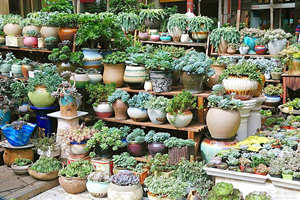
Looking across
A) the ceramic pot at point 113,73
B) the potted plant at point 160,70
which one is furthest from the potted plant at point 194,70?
the ceramic pot at point 113,73

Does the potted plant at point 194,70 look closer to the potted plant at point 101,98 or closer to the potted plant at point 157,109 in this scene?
the potted plant at point 157,109

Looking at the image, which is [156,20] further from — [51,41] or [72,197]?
[72,197]

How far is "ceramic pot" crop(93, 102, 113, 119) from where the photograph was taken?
5086mm

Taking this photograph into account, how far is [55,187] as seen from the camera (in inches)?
182

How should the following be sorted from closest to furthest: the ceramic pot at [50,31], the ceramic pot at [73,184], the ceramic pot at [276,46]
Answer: the ceramic pot at [73,184] < the ceramic pot at [50,31] < the ceramic pot at [276,46]

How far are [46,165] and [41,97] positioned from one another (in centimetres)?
106

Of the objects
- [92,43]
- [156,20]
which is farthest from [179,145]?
[156,20]

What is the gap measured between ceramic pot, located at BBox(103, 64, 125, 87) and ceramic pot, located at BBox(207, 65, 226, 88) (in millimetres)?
1241

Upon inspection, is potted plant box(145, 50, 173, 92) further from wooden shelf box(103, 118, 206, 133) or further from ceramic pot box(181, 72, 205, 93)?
wooden shelf box(103, 118, 206, 133)

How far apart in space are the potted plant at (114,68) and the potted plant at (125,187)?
168 centimetres

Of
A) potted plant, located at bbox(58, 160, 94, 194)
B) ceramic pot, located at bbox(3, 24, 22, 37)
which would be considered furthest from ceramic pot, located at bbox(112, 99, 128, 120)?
ceramic pot, located at bbox(3, 24, 22, 37)

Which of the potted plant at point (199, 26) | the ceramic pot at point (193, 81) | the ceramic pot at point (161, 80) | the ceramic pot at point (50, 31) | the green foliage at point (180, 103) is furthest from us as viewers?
the potted plant at point (199, 26)

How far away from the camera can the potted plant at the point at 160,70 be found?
4752 mm

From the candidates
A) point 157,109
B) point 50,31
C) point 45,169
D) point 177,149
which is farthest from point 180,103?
point 50,31
